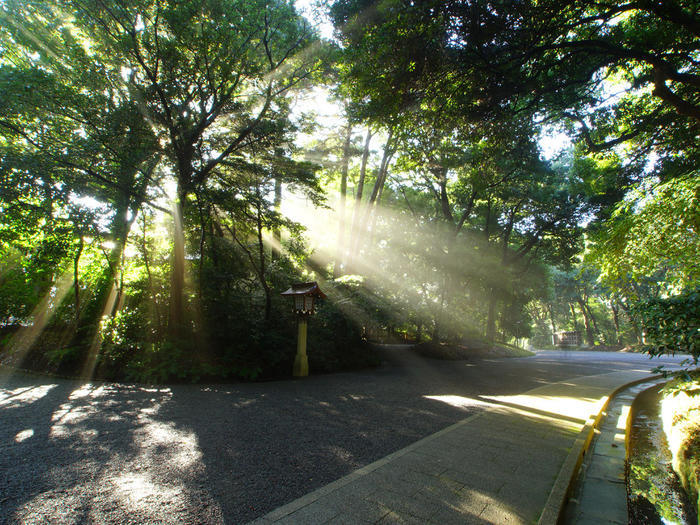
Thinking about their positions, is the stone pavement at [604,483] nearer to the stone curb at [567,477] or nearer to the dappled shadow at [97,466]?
the stone curb at [567,477]

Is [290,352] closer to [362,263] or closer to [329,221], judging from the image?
[362,263]

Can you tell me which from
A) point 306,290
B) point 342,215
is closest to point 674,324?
point 306,290

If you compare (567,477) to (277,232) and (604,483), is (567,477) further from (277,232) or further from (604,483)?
(277,232)

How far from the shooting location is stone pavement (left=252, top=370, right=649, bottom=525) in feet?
8.45

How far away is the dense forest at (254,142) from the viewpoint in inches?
219

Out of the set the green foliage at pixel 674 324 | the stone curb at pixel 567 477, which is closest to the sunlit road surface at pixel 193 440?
the stone curb at pixel 567 477

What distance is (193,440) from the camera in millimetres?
4160

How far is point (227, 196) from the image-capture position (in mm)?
9258

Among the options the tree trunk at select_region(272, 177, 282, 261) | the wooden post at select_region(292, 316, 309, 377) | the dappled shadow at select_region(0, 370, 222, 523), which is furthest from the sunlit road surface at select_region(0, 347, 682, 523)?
the tree trunk at select_region(272, 177, 282, 261)

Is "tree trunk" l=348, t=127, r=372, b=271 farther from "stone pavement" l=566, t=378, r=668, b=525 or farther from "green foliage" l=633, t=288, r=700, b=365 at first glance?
"green foliage" l=633, t=288, r=700, b=365

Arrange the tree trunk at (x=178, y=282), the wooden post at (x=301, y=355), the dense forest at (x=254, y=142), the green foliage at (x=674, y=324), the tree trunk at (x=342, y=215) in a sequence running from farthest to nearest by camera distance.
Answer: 1. the tree trunk at (x=342, y=215)
2. the wooden post at (x=301, y=355)
3. the tree trunk at (x=178, y=282)
4. the dense forest at (x=254, y=142)
5. the green foliage at (x=674, y=324)

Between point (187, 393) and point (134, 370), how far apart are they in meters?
2.22

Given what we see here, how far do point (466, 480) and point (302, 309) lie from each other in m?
6.42

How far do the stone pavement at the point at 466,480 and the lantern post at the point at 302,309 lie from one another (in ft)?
16.8
